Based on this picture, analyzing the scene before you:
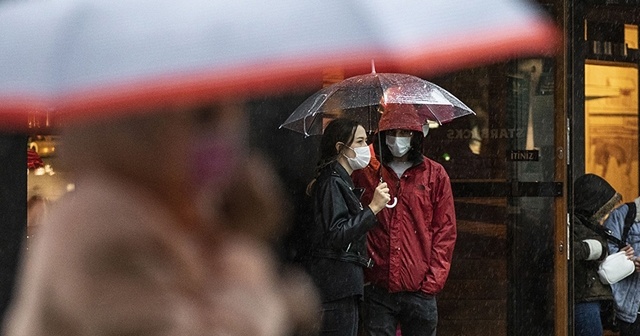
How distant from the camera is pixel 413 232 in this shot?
316 inches

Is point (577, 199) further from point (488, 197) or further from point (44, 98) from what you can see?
point (44, 98)

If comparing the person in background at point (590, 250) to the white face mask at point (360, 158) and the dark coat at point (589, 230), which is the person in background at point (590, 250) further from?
the white face mask at point (360, 158)

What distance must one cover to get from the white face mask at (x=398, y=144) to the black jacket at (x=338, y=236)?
54cm

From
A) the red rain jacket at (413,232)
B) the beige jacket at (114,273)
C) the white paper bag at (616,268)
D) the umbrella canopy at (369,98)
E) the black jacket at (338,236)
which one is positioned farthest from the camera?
the white paper bag at (616,268)

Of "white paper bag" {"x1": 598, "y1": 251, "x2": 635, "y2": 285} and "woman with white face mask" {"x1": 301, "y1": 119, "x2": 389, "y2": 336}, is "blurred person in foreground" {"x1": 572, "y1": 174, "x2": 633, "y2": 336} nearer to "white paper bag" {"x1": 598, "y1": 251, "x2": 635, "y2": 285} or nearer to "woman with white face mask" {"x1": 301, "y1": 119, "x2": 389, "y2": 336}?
"white paper bag" {"x1": 598, "y1": 251, "x2": 635, "y2": 285}

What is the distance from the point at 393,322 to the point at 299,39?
507 centimetres

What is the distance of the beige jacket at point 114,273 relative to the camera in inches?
116

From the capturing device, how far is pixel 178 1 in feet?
10.6

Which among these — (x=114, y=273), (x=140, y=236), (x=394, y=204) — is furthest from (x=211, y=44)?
(x=394, y=204)

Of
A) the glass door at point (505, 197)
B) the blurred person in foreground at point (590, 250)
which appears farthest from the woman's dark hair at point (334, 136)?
the blurred person in foreground at point (590, 250)

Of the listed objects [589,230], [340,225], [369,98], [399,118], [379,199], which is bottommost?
[589,230]

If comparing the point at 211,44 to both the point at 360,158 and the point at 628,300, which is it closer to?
the point at 360,158

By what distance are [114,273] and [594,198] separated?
6.88m

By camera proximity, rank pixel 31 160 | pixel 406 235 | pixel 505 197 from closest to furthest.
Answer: pixel 31 160
pixel 406 235
pixel 505 197
